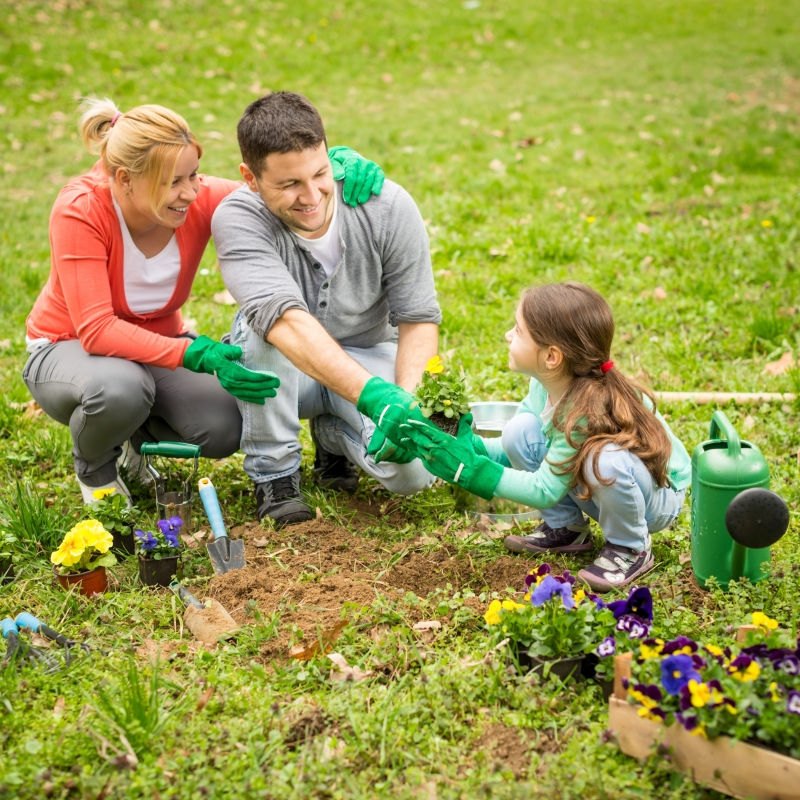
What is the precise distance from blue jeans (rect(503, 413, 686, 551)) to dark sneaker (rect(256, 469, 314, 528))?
2.68 ft

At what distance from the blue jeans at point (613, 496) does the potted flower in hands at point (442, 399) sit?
0.29m

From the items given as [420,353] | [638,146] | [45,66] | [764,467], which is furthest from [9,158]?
[764,467]

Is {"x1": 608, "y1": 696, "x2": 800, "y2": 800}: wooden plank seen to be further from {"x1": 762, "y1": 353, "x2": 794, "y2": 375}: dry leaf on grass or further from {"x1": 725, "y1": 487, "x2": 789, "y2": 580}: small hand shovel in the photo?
{"x1": 762, "y1": 353, "x2": 794, "y2": 375}: dry leaf on grass

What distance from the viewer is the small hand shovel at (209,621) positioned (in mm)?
2615

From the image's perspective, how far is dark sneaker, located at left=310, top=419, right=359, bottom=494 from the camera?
363 centimetres

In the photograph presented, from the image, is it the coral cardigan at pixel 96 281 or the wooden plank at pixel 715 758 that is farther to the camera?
the coral cardigan at pixel 96 281

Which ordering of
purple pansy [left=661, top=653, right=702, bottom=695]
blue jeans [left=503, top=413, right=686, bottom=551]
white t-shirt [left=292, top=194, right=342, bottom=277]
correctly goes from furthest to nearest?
white t-shirt [left=292, top=194, right=342, bottom=277] < blue jeans [left=503, top=413, right=686, bottom=551] < purple pansy [left=661, top=653, right=702, bottom=695]

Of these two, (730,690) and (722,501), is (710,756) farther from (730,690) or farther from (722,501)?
(722,501)

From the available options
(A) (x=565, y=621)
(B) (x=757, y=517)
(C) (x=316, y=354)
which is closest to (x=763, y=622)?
(B) (x=757, y=517)

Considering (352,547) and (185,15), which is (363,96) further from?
(352,547)

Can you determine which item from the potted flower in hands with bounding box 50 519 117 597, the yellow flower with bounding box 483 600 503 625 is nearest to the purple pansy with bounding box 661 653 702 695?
the yellow flower with bounding box 483 600 503 625

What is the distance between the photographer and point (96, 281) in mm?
3236

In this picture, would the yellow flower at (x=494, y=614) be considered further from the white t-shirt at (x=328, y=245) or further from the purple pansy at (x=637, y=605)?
the white t-shirt at (x=328, y=245)

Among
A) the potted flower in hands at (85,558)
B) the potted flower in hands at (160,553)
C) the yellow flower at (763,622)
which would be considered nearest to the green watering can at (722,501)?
the yellow flower at (763,622)
